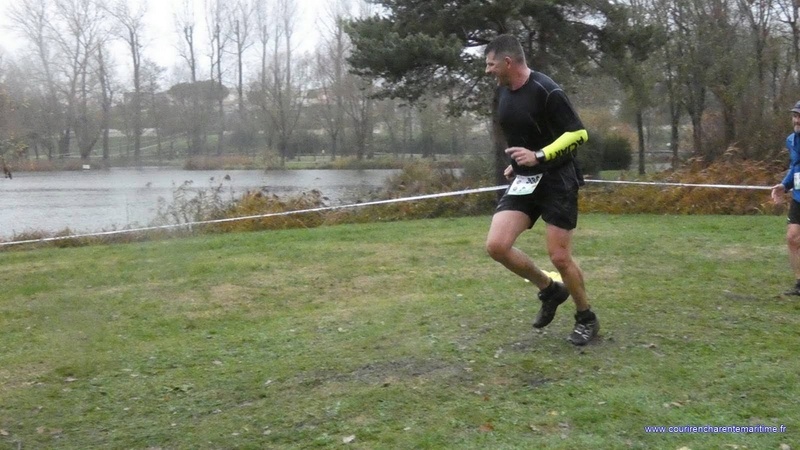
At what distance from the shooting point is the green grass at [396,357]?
4441mm

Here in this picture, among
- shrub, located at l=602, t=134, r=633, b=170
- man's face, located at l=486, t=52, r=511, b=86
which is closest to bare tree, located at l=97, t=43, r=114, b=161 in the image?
man's face, located at l=486, t=52, r=511, b=86

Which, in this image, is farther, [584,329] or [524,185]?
[584,329]

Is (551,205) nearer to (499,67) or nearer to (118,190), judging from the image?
(499,67)

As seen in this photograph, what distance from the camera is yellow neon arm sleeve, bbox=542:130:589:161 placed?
5.41m

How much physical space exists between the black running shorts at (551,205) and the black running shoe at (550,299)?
0.56m

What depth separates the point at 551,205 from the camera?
5.58m

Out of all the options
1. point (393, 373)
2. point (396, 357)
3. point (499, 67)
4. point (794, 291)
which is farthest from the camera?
point (794, 291)

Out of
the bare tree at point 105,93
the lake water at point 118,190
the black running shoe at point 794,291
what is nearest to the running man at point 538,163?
Answer: the black running shoe at point 794,291

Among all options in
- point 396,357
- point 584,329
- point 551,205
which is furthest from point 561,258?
point 396,357

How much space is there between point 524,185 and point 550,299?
36.3 inches

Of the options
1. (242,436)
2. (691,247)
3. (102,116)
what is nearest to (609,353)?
(242,436)

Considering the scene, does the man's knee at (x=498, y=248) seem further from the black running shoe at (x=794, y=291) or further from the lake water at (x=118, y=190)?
the lake water at (x=118, y=190)

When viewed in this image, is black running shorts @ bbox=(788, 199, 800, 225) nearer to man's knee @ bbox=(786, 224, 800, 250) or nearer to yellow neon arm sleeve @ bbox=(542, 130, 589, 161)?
man's knee @ bbox=(786, 224, 800, 250)

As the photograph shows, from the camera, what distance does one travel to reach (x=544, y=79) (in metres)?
5.59
